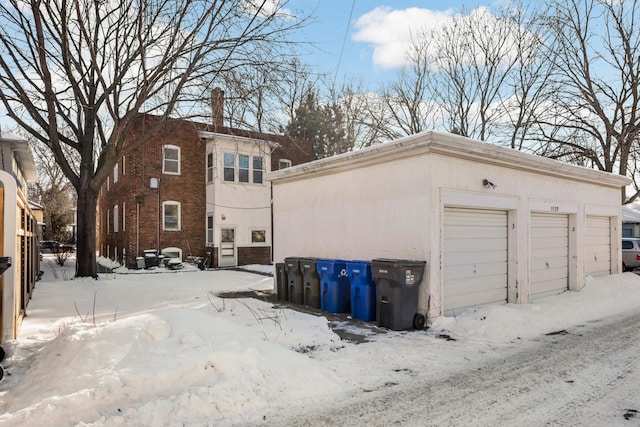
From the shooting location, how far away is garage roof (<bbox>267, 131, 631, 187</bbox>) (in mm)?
7625

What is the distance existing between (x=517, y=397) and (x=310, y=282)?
17.9 feet

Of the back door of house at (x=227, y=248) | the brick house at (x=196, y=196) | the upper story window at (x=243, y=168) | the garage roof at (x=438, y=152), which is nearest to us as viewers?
the garage roof at (x=438, y=152)

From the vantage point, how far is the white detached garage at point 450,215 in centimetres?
775

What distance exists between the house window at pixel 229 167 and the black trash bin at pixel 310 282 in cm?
1197

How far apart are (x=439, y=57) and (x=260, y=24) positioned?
17990 millimetres

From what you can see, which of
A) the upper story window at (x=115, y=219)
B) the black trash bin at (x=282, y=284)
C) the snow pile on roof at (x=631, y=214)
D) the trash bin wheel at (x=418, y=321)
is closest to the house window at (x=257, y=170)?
the upper story window at (x=115, y=219)

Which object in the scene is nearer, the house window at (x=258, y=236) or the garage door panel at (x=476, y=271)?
the garage door panel at (x=476, y=271)

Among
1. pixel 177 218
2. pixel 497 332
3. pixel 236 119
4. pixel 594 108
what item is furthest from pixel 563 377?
pixel 594 108

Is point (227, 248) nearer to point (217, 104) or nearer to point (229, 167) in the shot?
point (229, 167)

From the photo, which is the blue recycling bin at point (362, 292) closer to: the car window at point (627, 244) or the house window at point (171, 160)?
the house window at point (171, 160)

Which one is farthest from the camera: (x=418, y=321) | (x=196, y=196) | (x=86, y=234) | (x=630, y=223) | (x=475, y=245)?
(x=630, y=223)

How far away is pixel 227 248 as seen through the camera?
66.5 ft

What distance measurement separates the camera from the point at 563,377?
5.09m

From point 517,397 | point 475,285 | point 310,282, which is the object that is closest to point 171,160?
point 310,282
